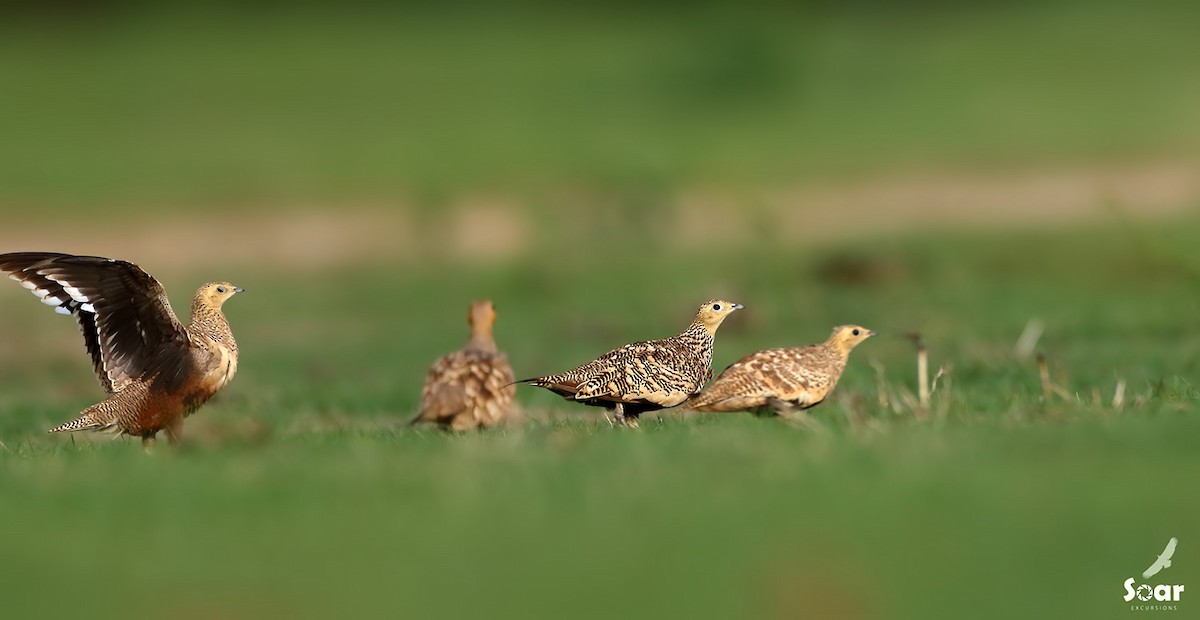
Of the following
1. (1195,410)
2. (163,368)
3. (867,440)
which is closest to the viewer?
(867,440)

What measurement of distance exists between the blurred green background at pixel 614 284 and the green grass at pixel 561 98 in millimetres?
116

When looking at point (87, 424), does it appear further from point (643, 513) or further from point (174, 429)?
point (643, 513)

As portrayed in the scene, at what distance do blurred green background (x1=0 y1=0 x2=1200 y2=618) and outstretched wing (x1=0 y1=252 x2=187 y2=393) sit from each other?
1.85 ft

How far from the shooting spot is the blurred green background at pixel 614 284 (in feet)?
19.6

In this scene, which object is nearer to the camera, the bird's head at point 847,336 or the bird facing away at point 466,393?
the bird facing away at point 466,393

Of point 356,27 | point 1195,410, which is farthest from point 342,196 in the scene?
point 1195,410

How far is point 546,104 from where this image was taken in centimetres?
3306

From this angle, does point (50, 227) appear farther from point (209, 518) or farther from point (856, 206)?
point (209, 518)

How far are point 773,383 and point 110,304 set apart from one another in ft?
10.7

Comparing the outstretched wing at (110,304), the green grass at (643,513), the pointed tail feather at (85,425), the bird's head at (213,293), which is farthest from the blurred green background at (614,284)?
the bird's head at (213,293)

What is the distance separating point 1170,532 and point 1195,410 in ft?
7.90

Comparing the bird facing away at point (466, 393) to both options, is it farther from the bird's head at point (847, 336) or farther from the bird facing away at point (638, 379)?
the bird's head at point (847, 336)

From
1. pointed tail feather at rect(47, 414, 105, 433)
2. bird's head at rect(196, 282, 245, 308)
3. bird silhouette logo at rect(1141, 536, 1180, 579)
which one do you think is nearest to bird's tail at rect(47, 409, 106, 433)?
pointed tail feather at rect(47, 414, 105, 433)

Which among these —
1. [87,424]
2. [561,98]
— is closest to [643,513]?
[87,424]
